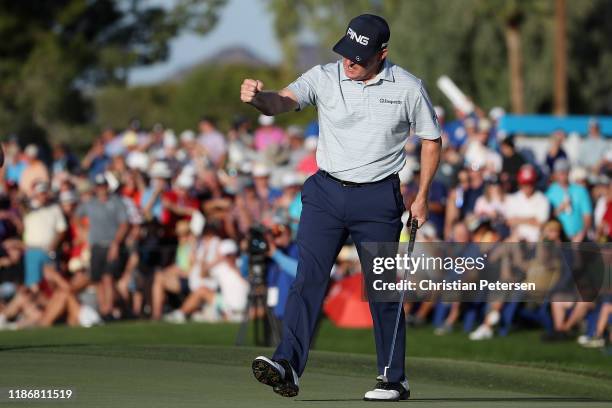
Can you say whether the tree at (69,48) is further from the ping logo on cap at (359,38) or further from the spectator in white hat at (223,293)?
the ping logo on cap at (359,38)

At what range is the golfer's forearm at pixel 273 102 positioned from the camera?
8117 mm

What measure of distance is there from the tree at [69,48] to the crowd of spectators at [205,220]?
17.6m

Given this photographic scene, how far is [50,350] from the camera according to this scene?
10.6 metres

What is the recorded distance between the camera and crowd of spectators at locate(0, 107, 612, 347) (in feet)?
59.5

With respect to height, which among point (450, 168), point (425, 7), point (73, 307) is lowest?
point (73, 307)

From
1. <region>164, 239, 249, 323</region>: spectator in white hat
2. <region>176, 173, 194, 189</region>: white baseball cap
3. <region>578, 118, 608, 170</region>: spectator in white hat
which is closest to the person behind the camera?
<region>164, 239, 249, 323</region>: spectator in white hat

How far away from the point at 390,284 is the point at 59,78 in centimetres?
3103

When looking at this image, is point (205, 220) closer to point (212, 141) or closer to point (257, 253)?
point (212, 141)

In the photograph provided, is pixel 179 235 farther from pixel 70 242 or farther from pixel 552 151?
pixel 552 151

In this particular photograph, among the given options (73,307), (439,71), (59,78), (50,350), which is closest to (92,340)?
(73,307)

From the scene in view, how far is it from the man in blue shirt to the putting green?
649cm

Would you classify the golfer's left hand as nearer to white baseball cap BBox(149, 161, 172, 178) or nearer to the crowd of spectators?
the crowd of spectators

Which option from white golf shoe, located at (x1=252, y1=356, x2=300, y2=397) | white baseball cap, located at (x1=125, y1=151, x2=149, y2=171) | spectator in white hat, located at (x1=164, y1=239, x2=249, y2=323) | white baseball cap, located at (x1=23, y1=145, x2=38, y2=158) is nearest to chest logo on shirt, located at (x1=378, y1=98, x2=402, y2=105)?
white golf shoe, located at (x1=252, y1=356, x2=300, y2=397)

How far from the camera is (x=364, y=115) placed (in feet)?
27.4
